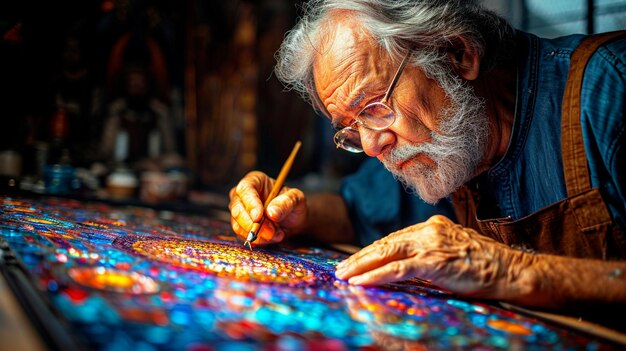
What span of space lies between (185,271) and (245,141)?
4.03 m

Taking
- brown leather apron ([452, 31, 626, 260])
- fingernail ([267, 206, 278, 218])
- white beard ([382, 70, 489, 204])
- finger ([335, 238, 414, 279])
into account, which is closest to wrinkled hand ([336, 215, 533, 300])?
finger ([335, 238, 414, 279])

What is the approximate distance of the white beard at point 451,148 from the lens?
7.18ft

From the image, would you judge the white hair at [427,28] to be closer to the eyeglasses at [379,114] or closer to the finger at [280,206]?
the eyeglasses at [379,114]

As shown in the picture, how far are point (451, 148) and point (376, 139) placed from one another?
318 millimetres

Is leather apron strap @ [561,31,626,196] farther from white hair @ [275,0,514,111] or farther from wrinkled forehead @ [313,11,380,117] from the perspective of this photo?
wrinkled forehead @ [313,11,380,117]

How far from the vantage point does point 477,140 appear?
2256mm

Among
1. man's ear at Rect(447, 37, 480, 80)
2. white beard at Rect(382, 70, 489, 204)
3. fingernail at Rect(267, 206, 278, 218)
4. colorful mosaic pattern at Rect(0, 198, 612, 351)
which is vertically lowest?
colorful mosaic pattern at Rect(0, 198, 612, 351)

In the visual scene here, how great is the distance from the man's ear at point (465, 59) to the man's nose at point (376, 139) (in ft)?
1.31

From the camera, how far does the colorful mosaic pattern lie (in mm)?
1078

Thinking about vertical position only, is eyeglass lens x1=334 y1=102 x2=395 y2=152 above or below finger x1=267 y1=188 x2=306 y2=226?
above

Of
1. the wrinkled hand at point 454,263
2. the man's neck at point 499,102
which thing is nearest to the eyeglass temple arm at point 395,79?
the man's neck at point 499,102

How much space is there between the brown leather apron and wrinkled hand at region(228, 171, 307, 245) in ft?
3.02

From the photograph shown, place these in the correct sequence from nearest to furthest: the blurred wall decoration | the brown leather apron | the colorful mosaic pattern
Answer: the colorful mosaic pattern
the brown leather apron
the blurred wall decoration

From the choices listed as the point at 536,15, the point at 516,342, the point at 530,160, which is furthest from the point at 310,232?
the point at 536,15
